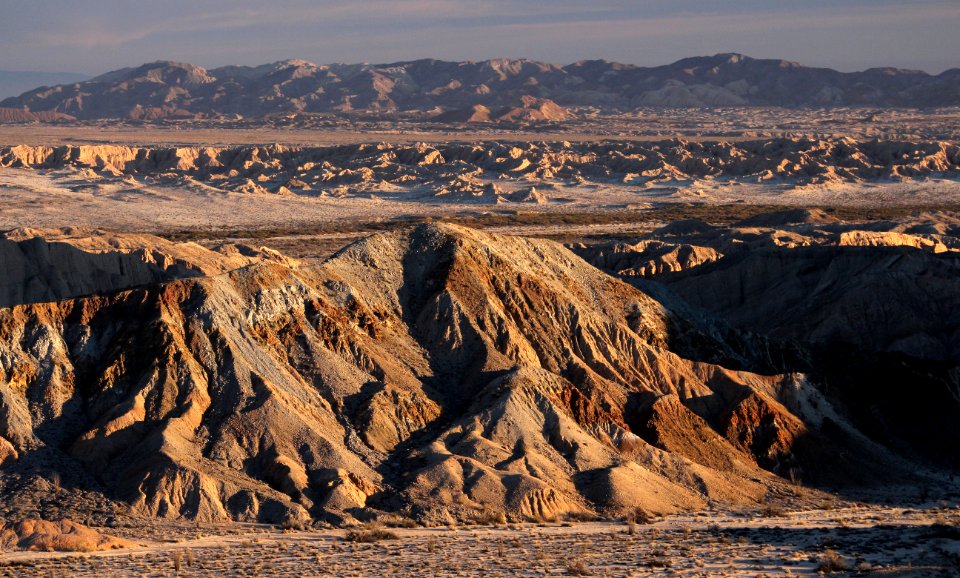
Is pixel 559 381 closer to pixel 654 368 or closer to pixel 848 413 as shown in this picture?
pixel 654 368

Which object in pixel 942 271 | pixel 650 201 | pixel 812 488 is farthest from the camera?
pixel 650 201

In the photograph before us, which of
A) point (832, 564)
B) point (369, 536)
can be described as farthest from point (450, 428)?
point (832, 564)

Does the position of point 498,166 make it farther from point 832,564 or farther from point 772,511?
point 832,564

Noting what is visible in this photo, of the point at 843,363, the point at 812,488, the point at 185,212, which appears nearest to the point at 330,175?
the point at 185,212

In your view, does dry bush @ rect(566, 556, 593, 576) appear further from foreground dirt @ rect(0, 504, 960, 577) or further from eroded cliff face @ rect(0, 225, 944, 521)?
eroded cliff face @ rect(0, 225, 944, 521)

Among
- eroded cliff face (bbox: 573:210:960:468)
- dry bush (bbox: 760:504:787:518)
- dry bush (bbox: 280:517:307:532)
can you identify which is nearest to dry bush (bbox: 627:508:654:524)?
dry bush (bbox: 760:504:787:518)
